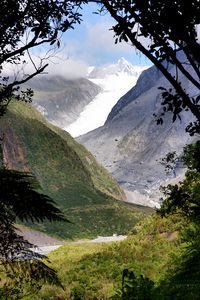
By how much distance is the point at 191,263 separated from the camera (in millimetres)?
21938

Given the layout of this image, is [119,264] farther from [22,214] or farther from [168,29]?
[168,29]

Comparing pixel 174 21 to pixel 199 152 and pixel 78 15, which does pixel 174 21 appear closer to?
pixel 199 152

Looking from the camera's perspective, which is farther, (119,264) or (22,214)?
(119,264)

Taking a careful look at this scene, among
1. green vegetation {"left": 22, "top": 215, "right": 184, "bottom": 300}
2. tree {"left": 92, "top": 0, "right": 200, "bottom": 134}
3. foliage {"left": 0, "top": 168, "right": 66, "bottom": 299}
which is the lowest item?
green vegetation {"left": 22, "top": 215, "right": 184, "bottom": 300}

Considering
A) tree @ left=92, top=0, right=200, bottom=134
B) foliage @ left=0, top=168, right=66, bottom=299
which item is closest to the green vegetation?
foliage @ left=0, top=168, right=66, bottom=299

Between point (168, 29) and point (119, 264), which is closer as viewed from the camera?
point (168, 29)

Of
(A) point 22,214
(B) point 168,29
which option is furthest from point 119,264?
(B) point 168,29

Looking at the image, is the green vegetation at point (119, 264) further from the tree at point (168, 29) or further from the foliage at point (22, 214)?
the tree at point (168, 29)

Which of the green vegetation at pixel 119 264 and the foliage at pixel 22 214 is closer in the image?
the foliage at pixel 22 214

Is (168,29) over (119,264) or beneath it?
over

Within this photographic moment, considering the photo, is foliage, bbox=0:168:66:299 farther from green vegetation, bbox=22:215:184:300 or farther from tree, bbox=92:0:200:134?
green vegetation, bbox=22:215:184:300

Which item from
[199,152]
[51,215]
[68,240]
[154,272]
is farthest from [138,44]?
[68,240]

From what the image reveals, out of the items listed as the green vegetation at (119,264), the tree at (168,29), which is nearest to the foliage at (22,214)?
the tree at (168,29)

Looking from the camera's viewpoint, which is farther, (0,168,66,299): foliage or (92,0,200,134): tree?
(0,168,66,299): foliage
